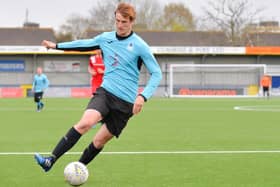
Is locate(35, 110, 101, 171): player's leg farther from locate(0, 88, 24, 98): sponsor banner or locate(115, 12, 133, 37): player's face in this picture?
locate(0, 88, 24, 98): sponsor banner

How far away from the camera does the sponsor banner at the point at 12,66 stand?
178ft

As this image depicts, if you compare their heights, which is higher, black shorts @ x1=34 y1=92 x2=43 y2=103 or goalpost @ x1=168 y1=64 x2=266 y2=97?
black shorts @ x1=34 y1=92 x2=43 y2=103

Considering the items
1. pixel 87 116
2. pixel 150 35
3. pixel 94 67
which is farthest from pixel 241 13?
pixel 87 116

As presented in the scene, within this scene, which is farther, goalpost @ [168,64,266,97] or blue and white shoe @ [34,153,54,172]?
goalpost @ [168,64,266,97]

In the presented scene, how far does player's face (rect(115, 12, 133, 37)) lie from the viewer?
289 inches

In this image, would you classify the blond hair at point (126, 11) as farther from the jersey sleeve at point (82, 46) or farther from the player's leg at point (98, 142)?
the player's leg at point (98, 142)

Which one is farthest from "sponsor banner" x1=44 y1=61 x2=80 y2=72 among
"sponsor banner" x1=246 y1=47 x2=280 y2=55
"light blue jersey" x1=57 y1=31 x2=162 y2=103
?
"light blue jersey" x1=57 y1=31 x2=162 y2=103

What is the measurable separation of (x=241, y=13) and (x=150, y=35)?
11553 millimetres

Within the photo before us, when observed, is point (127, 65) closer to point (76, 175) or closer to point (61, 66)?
point (76, 175)

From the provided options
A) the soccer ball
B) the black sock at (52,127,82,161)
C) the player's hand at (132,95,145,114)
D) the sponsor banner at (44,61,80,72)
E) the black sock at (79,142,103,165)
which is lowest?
the sponsor banner at (44,61,80,72)

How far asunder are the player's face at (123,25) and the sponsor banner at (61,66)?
4862 centimetres

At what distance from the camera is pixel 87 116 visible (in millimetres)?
7273

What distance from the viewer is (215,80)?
54281 millimetres

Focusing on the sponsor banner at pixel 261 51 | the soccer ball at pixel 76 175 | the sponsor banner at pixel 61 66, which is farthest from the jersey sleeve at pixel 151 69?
the sponsor banner at pixel 261 51
